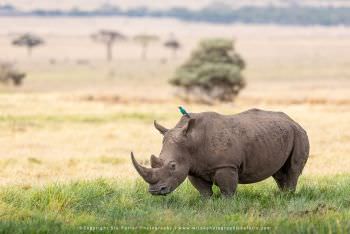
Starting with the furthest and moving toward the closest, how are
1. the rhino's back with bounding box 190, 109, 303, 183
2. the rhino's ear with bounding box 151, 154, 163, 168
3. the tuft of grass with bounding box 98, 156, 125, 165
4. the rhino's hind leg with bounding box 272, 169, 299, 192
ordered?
the tuft of grass with bounding box 98, 156, 125, 165 < the rhino's hind leg with bounding box 272, 169, 299, 192 < the rhino's back with bounding box 190, 109, 303, 183 < the rhino's ear with bounding box 151, 154, 163, 168

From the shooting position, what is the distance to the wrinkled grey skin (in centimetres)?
973

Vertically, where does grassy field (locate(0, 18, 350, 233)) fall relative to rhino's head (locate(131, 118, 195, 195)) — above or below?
below

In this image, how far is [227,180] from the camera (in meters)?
9.99

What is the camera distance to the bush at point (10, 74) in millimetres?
58156

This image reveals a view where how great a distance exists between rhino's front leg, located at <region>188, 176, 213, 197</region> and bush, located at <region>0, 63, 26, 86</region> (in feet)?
162

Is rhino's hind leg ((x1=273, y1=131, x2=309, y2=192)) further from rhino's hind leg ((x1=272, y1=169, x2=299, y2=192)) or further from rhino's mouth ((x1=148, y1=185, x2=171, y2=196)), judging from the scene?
rhino's mouth ((x1=148, y1=185, x2=171, y2=196))

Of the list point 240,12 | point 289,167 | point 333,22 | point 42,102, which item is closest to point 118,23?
point 240,12

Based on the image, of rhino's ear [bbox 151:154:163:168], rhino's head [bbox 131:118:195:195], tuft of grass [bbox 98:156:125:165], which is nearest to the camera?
rhino's head [bbox 131:118:195:195]

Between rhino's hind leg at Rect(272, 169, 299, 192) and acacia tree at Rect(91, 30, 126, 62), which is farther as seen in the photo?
acacia tree at Rect(91, 30, 126, 62)

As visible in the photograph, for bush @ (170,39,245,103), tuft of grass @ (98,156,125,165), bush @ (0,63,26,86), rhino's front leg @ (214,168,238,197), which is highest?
rhino's front leg @ (214,168,238,197)

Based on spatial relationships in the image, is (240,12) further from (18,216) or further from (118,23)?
(18,216)

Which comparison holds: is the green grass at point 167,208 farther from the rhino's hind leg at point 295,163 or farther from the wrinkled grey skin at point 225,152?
the wrinkled grey skin at point 225,152

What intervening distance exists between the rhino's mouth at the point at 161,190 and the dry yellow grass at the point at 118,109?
3.47 metres

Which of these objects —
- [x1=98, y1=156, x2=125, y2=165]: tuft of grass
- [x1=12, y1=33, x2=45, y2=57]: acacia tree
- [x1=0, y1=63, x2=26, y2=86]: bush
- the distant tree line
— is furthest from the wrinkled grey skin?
the distant tree line
